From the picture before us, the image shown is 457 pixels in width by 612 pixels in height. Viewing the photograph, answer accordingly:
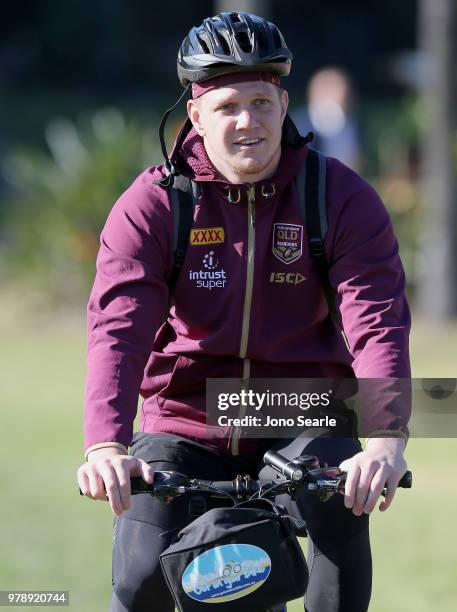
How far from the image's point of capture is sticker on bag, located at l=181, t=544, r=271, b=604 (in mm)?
3453

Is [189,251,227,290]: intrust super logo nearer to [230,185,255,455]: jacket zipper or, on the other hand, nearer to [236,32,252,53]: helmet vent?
[230,185,255,455]: jacket zipper

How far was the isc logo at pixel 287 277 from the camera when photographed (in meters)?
4.43

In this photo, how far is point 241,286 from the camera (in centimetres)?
441

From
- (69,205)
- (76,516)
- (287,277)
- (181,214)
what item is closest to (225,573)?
(287,277)

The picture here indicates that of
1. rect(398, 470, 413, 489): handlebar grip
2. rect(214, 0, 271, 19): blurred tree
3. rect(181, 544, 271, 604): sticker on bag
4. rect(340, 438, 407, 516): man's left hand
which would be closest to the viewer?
rect(181, 544, 271, 604): sticker on bag

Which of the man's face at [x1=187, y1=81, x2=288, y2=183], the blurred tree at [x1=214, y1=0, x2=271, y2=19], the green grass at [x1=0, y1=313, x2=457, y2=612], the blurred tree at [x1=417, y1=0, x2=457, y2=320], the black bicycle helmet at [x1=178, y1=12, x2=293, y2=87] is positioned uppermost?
the blurred tree at [x1=214, y1=0, x2=271, y2=19]

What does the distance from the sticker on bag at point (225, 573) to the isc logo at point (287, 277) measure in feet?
3.90

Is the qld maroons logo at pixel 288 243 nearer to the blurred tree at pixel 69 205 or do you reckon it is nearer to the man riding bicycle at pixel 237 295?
the man riding bicycle at pixel 237 295

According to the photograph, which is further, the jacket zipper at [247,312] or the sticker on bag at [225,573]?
the jacket zipper at [247,312]

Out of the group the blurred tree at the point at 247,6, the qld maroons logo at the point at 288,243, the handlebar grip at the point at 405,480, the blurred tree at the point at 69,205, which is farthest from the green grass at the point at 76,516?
the blurred tree at the point at 247,6

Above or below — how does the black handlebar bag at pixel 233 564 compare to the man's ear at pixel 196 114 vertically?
below

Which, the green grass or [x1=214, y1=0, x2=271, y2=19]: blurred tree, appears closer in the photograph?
the green grass

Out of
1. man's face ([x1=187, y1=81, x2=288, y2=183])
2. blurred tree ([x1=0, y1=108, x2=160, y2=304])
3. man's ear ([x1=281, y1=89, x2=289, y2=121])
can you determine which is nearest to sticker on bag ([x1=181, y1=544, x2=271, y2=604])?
man's face ([x1=187, y1=81, x2=288, y2=183])

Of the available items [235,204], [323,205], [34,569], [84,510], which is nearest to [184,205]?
[235,204]
